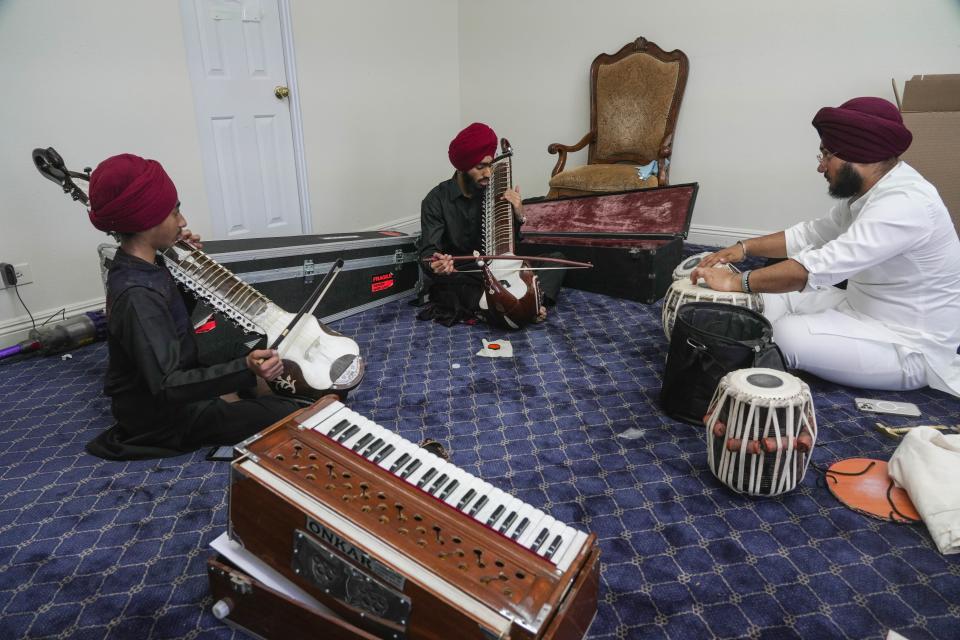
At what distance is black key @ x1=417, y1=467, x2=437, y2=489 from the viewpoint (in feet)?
4.07

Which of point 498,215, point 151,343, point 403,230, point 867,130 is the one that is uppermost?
point 867,130

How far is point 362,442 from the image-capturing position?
52.2 inches

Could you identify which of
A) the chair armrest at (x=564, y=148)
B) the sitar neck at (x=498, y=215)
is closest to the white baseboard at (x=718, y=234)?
the chair armrest at (x=564, y=148)

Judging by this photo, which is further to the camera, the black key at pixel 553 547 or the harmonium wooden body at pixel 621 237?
the harmonium wooden body at pixel 621 237

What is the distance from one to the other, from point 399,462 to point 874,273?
2169 millimetres

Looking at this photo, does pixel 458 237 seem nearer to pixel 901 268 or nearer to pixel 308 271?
pixel 308 271

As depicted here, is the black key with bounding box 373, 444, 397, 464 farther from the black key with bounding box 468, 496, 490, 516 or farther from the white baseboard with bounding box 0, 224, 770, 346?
the white baseboard with bounding box 0, 224, 770, 346

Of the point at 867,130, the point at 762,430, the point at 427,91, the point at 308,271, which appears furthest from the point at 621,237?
the point at 427,91

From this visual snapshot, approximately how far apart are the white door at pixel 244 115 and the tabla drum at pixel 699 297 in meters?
2.76

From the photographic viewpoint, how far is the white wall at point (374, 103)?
433cm

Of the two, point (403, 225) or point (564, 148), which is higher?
point (564, 148)

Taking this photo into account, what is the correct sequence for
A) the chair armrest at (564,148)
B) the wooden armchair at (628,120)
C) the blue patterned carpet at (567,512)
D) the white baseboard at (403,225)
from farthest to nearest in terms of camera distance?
the white baseboard at (403,225) → the chair armrest at (564,148) → the wooden armchair at (628,120) → the blue patterned carpet at (567,512)

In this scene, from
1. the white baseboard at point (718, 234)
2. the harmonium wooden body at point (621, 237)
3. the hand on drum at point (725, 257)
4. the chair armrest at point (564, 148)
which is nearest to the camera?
the hand on drum at point (725, 257)

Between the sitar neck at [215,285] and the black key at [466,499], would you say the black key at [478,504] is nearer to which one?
the black key at [466,499]
